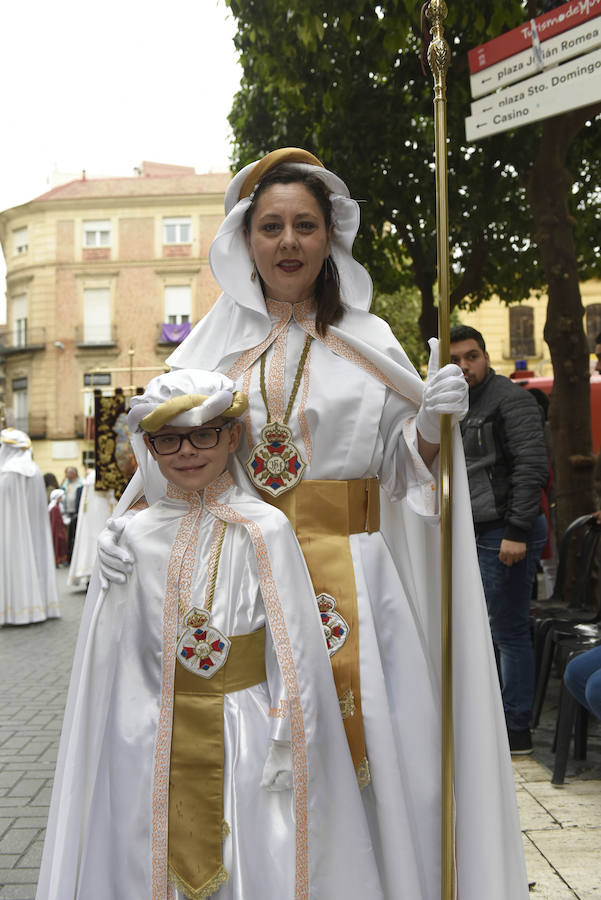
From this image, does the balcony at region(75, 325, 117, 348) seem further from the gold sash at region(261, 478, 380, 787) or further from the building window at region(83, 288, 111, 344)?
the gold sash at region(261, 478, 380, 787)

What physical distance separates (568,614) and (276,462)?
309 cm

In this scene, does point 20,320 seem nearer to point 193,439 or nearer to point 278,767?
point 193,439

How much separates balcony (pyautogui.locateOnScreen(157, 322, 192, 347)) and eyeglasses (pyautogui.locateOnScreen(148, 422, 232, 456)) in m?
33.9

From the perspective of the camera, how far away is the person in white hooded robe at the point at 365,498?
7.77 ft

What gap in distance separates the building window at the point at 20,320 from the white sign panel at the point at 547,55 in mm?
36753

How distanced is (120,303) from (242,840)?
1449 inches

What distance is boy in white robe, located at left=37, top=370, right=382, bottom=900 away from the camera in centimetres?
218

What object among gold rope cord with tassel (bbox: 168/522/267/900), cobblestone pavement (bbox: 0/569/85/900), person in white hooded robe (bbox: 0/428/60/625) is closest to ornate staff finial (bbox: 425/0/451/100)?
gold rope cord with tassel (bbox: 168/522/267/900)

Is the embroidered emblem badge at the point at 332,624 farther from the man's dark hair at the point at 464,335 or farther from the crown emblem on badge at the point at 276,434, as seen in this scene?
the man's dark hair at the point at 464,335

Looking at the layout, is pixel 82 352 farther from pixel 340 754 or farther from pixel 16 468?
pixel 340 754

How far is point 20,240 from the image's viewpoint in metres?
39.3

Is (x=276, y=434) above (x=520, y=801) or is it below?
above

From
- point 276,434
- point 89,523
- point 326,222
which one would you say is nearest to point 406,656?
point 276,434

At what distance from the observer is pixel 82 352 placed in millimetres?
37500
